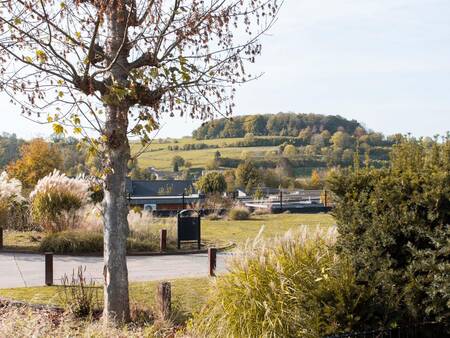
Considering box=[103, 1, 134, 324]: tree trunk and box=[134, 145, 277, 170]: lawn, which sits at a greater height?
box=[134, 145, 277, 170]: lawn

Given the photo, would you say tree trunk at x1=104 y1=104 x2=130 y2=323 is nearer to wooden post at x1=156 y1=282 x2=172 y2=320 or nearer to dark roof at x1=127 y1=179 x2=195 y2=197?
wooden post at x1=156 y1=282 x2=172 y2=320

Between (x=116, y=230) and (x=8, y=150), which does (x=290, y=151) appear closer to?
(x=8, y=150)

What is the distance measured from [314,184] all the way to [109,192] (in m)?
54.4

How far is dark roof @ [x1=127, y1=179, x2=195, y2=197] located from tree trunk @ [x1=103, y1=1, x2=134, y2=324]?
34438 mm

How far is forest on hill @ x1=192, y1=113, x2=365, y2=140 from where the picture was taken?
367ft

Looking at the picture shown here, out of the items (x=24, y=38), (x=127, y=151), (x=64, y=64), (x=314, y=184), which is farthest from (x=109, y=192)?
(x=314, y=184)

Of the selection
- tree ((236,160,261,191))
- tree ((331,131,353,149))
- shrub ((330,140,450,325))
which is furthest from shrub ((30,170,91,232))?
tree ((331,131,353,149))

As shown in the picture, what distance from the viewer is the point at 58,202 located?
1773cm

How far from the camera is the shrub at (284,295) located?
645 cm

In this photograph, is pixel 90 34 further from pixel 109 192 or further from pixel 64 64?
pixel 109 192

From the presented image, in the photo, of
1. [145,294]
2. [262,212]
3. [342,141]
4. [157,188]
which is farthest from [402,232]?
[342,141]

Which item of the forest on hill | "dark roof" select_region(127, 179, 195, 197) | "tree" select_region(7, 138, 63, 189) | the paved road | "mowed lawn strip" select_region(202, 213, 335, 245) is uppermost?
the forest on hill

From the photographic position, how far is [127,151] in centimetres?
795

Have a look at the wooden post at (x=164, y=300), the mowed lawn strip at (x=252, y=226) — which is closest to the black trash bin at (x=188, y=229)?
the mowed lawn strip at (x=252, y=226)
